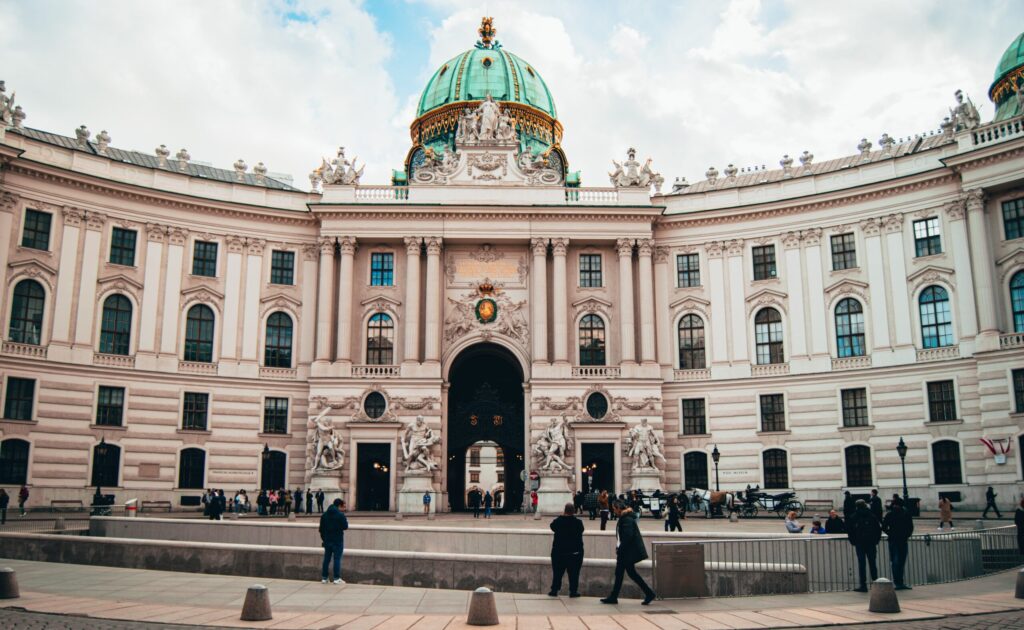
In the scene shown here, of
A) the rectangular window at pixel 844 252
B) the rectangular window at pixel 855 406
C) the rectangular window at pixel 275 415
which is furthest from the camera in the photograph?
the rectangular window at pixel 275 415

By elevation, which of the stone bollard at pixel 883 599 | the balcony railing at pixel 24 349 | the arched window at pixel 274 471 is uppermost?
the balcony railing at pixel 24 349

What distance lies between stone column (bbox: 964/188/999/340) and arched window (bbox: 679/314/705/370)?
15.5 m

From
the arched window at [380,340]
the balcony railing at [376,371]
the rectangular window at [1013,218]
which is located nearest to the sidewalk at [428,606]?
the rectangular window at [1013,218]

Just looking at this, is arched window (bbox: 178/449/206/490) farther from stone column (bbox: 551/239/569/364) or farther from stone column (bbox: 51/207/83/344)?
stone column (bbox: 551/239/569/364)

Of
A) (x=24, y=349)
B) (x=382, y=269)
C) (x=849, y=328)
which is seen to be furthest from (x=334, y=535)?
(x=849, y=328)

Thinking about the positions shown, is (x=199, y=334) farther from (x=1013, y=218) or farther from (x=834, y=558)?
(x=1013, y=218)

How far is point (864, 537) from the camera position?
19.7 m

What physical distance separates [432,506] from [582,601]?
3046cm

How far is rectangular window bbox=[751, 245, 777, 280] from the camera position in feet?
180

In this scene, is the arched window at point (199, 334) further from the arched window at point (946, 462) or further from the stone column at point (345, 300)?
the arched window at point (946, 462)

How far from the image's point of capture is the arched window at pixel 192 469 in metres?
50.6

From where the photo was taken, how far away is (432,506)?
48.3 metres

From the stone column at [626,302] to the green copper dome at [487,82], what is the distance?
722 inches

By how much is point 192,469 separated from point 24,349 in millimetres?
10930
